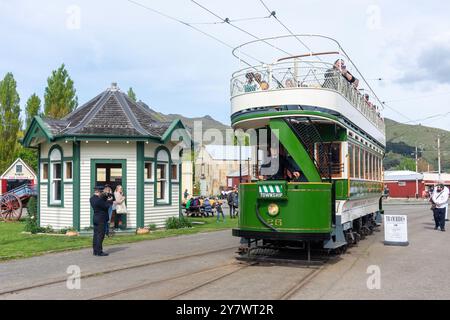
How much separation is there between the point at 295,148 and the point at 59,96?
3769cm

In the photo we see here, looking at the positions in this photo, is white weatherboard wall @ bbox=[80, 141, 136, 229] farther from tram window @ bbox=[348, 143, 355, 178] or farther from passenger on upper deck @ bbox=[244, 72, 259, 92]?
tram window @ bbox=[348, 143, 355, 178]

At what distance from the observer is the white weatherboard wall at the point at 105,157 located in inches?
679

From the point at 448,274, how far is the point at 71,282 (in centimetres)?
704

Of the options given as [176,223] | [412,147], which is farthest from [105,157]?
[412,147]

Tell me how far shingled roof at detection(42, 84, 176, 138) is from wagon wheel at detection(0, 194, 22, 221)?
26.2ft

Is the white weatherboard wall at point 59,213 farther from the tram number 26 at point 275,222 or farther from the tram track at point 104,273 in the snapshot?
the tram number 26 at point 275,222

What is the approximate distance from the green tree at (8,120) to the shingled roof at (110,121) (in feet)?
97.1

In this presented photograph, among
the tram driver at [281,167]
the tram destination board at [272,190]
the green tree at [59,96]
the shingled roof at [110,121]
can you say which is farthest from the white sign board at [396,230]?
the green tree at [59,96]

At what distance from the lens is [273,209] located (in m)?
10.1

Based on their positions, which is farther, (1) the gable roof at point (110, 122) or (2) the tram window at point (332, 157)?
(1) the gable roof at point (110, 122)

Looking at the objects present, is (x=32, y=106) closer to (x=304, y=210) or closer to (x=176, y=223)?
(x=176, y=223)

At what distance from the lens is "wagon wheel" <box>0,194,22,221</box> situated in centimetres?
2456

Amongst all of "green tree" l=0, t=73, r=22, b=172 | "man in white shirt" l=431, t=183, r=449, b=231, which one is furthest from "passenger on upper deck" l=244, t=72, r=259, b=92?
"green tree" l=0, t=73, r=22, b=172
